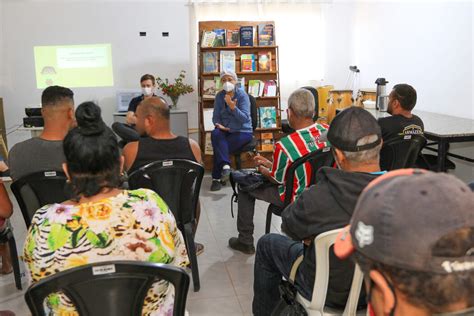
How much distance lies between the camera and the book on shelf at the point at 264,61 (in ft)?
20.8

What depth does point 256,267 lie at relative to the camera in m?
2.28

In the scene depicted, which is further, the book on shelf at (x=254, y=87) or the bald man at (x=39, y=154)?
the book on shelf at (x=254, y=87)

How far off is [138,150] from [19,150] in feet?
2.16

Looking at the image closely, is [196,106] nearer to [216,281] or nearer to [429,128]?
[429,128]

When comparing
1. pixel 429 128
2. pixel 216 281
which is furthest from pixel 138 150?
pixel 429 128

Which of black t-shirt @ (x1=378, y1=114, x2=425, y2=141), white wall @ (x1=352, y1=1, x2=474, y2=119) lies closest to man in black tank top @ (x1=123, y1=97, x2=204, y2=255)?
black t-shirt @ (x1=378, y1=114, x2=425, y2=141)

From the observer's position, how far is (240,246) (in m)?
3.47

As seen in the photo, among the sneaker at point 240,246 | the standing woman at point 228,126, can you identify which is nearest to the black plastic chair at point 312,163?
the sneaker at point 240,246

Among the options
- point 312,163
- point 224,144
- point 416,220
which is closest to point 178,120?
point 224,144

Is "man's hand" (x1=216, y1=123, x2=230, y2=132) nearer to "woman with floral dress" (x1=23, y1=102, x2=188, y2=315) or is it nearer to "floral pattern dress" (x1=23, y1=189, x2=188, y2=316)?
"woman with floral dress" (x1=23, y1=102, x2=188, y2=315)

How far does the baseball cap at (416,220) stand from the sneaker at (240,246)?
271 centimetres

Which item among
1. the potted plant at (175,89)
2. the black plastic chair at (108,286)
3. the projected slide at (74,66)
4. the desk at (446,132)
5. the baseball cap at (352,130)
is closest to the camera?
the black plastic chair at (108,286)

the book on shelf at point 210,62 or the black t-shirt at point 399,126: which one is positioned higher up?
the book on shelf at point 210,62

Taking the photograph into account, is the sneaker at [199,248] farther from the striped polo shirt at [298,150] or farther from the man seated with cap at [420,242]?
the man seated with cap at [420,242]
